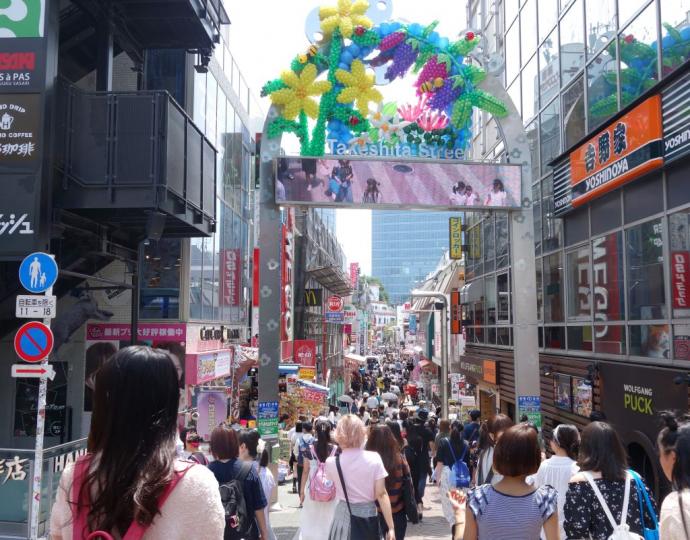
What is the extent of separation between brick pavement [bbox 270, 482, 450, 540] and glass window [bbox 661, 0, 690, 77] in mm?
8164

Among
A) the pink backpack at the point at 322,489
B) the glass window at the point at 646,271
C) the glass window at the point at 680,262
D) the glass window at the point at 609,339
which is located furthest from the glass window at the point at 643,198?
the pink backpack at the point at 322,489

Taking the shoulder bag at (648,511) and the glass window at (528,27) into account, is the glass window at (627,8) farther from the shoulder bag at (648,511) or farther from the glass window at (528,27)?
the shoulder bag at (648,511)

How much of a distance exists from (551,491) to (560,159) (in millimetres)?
13444

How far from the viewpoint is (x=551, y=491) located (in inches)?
150

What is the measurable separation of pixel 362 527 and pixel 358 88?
9.12m

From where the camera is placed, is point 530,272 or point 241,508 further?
point 530,272

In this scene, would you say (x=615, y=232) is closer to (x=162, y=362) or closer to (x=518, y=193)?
(x=518, y=193)

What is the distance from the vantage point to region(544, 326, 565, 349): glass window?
54.8ft

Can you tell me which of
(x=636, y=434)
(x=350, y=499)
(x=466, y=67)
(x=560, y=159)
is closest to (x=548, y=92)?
(x=560, y=159)

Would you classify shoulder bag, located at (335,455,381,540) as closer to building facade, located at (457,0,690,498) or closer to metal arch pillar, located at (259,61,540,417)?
building facade, located at (457,0,690,498)

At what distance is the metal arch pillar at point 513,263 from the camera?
41.4 ft

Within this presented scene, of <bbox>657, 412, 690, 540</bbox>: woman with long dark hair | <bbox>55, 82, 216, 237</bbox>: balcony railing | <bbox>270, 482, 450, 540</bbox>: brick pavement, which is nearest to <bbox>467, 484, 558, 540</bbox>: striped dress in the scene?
<bbox>657, 412, 690, 540</bbox>: woman with long dark hair

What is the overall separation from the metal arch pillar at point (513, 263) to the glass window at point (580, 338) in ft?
7.32

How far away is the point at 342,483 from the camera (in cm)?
544
